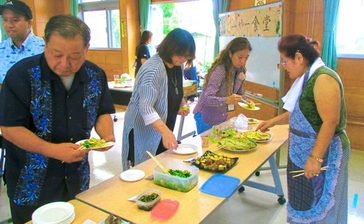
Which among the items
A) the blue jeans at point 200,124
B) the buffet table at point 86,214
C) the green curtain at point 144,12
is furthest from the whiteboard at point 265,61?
the green curtain at point 144,12

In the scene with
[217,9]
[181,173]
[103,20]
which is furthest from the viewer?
[103,20]

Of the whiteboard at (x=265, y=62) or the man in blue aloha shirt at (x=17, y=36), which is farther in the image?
the whiteboard at (x=265, y=62)

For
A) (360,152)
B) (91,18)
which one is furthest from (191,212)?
(91,18)

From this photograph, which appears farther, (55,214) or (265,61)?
(265,61)

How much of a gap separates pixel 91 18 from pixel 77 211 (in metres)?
6.36

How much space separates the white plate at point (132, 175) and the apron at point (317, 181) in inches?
34.0

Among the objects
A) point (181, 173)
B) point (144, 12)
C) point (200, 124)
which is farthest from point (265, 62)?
point (144, 12)

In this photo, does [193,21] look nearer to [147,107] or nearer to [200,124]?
[200,124]

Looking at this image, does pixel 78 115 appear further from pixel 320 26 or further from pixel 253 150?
pixel 320 26

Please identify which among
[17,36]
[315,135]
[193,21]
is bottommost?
[315,135]

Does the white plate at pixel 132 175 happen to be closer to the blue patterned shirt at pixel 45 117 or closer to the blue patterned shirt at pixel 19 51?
the blue patterned shirt at pixel 45 117

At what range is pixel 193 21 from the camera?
573 cm

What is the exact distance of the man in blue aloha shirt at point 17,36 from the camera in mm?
1984

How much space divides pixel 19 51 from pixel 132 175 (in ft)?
4.47
